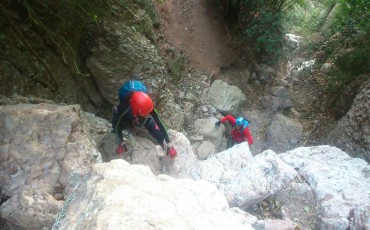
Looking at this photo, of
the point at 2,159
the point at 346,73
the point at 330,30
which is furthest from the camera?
the point at 330,30

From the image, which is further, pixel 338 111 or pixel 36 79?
pixel 338 111

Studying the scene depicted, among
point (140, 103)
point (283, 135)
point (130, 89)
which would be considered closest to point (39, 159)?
point (140, 103)

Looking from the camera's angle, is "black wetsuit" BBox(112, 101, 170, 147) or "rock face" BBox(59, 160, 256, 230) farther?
"black wetsuit" BBox(112, 101, 170, 147)

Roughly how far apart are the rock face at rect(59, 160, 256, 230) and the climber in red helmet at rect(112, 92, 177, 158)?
1278 mm

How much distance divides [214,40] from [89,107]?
17.4ft

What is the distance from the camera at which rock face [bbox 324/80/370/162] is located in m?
6.27

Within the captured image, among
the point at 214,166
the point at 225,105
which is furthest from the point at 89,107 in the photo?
the point at 225,105

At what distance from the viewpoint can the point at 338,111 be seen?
28.6ft

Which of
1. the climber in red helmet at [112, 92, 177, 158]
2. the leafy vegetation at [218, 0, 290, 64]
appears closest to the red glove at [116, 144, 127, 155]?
the climber in red helmet at [112, 92, 177, 158]

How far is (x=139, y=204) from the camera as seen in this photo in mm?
2240

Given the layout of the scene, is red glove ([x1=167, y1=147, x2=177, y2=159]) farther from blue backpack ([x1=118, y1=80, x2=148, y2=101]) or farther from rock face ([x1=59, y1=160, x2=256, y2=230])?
rock face ([x1=59, y1=160, x2=256, y2=230])

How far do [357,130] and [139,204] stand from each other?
6.13 metres

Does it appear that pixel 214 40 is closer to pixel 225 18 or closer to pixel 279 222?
pixel 225 18

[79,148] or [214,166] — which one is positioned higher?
[79,148]
